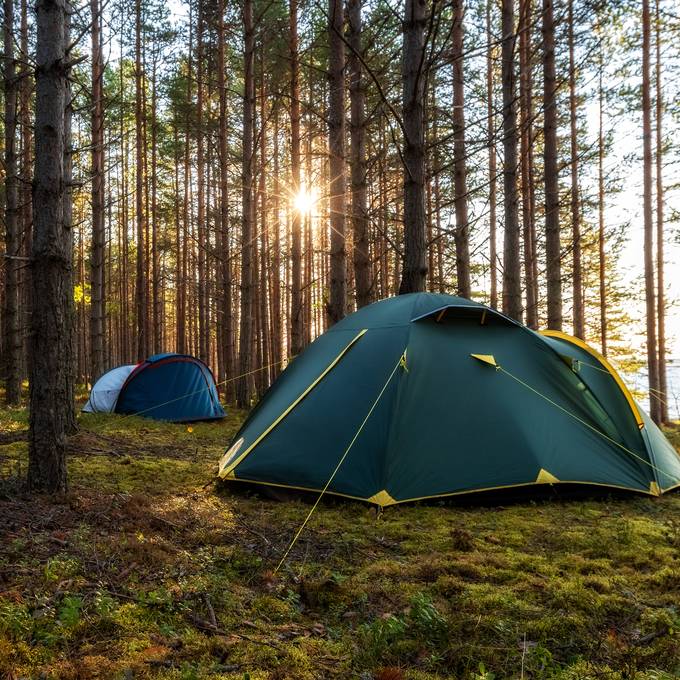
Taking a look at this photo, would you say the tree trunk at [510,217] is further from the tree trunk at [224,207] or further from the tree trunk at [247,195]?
the tree trunk at [224,207]

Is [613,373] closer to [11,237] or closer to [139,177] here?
[11,237]

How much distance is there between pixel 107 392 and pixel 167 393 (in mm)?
1197

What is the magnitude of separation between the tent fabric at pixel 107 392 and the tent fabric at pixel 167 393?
0.08 meters

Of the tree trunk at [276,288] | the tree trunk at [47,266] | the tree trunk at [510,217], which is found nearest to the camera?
the tree trunk at [47,266]

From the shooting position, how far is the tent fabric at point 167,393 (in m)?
9.85

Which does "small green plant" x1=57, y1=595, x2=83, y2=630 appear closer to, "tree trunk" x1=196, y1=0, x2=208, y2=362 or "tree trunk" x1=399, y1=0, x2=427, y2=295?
"tree trunk" x1=399, y1=0, x2=427, y2=295

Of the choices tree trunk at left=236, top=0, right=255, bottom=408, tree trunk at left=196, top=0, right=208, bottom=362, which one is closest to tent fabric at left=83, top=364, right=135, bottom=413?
tree trunk at left=236, top=0, right=255, bottom=408

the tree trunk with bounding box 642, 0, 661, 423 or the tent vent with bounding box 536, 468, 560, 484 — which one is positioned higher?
the tree trunk with bounding box 642, 0, 661, 423

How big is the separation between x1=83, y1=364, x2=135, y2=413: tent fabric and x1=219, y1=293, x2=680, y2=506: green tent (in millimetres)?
5985

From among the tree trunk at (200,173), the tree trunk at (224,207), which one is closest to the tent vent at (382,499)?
the tree trunk at (224,207)

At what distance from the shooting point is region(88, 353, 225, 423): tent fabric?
32.3 feet

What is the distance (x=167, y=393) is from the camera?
32.8 feet

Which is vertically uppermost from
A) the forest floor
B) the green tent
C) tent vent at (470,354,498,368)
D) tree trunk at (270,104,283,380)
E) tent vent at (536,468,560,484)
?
tree trunk at (270,104,283,380)

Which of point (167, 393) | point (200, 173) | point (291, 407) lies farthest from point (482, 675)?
point (200, 173)
